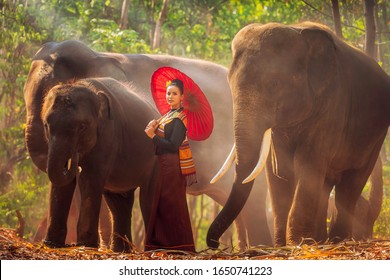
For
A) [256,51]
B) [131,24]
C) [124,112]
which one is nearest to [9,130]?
[131,24]

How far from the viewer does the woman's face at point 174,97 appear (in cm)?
571

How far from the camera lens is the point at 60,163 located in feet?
18.1

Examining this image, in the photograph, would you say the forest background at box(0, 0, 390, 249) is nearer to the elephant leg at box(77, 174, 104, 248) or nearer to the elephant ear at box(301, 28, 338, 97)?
the elephant ear at box(301, 28, 338, 97)

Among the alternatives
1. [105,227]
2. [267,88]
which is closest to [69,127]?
[267,88]

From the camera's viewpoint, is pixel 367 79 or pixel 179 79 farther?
pixel 367 79

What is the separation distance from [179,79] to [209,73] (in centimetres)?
200

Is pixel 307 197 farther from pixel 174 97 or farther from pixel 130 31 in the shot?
pixel 130 31

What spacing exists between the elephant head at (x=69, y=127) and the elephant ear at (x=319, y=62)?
1397 millimetres

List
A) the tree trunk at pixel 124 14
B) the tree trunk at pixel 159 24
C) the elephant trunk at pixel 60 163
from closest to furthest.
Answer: the elephant trunk at pixel 60 163 < the tree trunk at pixel 159 24 < the tree trunk at pixel 124 14

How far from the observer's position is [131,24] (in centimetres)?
844

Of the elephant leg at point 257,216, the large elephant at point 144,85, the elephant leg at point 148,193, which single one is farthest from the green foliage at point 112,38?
the elephant leg at point 148,193

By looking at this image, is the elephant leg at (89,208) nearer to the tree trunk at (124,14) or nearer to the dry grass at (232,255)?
the dry grass at (232,255)
